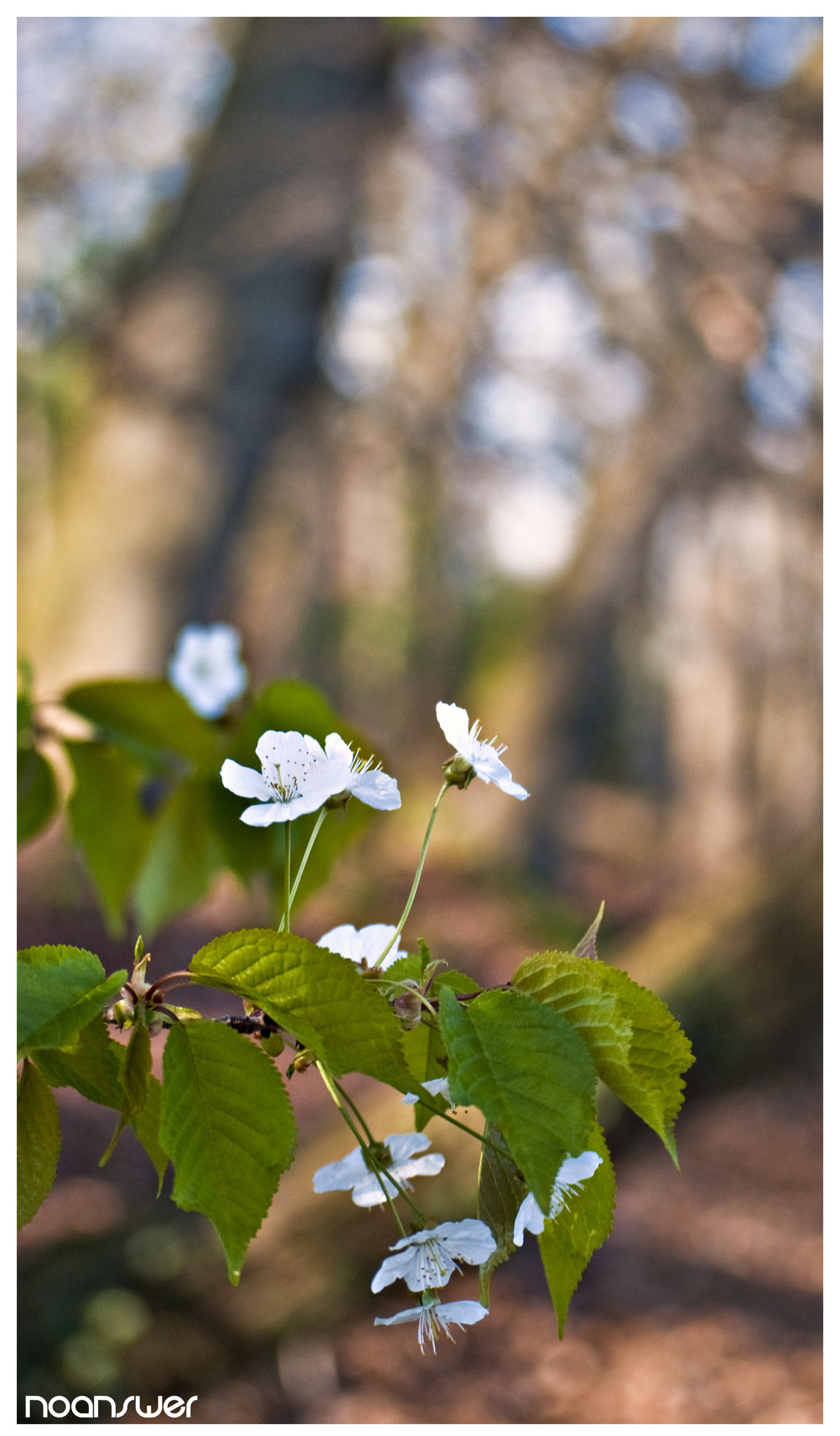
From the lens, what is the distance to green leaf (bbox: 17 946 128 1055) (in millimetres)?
333

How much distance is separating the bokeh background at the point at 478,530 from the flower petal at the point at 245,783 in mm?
331

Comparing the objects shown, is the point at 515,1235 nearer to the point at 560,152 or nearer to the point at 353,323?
the point at 560,152

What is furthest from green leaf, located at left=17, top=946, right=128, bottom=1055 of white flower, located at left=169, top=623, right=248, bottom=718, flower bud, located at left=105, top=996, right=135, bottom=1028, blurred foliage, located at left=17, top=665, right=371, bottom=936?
white flower, located at left=169, top=623, right=248, bottom=718

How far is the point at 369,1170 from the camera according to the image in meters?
0.44

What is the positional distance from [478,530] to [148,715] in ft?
26.8

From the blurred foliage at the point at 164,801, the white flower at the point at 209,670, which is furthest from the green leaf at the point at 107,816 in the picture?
the white flower at the point at 209,670

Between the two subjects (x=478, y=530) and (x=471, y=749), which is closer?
(x=471, y=749)

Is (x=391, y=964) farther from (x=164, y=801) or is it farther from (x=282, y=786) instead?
(x=164, y=801)

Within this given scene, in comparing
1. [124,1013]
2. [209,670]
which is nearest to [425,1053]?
[124,1013]

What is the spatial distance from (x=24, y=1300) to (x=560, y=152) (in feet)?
14.1

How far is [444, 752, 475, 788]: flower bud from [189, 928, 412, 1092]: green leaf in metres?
0.12

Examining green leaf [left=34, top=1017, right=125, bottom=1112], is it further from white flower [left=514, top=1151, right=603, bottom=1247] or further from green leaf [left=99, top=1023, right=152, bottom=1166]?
white flower [left=514, top=1151, right=603, bottom=1247]
